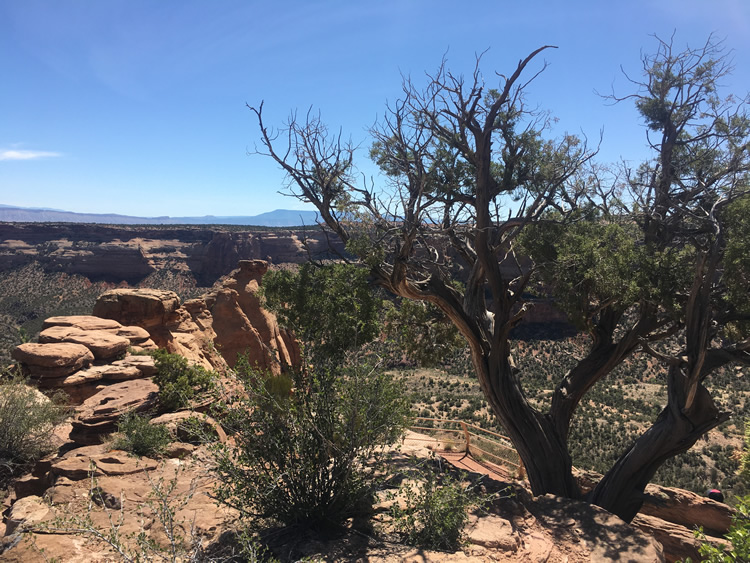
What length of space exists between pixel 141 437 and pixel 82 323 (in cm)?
628

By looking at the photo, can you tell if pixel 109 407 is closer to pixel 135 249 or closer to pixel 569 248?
pixel 569 248

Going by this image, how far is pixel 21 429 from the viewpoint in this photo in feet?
22.0

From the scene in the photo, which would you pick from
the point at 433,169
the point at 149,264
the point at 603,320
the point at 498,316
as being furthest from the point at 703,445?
the point at 149,264

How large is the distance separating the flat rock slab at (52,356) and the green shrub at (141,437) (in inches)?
120

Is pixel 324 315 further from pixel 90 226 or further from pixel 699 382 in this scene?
pixel 90 226

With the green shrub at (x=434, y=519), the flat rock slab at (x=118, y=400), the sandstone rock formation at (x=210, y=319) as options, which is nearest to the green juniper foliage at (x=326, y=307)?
the green shrub at (x=434, y=519)

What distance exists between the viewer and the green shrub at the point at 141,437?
6957 mm

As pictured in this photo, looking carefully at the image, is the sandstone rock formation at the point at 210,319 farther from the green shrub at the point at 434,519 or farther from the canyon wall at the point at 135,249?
the canyon wall at the point at 135,249

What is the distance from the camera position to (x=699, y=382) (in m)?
8.38

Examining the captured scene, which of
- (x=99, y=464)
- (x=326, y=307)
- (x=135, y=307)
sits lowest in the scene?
(x=99, y=464)

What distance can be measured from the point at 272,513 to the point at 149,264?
7932 cm

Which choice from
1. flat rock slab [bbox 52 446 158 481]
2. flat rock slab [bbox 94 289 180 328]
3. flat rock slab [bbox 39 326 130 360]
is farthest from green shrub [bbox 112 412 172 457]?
flat rock slab [bbox 94 289 180 328]

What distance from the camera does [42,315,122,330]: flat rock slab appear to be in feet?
37.7

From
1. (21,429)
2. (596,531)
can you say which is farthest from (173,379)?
(596,531)
